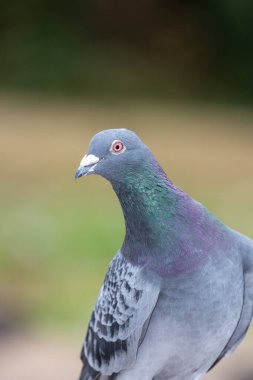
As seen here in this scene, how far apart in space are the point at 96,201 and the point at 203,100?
5.09 meters

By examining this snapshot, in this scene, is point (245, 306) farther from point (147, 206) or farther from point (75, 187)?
point (75, 187)

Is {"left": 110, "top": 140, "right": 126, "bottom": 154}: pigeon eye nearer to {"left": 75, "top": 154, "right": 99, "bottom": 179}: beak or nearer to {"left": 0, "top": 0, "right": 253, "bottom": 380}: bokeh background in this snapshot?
{"left": 75, "top": 154, "right": 99, "bottom": 179}: beak

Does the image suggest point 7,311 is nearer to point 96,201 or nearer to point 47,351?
point 47,351

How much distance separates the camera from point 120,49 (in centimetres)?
1686

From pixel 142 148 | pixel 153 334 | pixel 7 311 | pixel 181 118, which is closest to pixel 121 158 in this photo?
pixel 142 148

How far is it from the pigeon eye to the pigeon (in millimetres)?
68

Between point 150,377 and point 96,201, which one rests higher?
point 96,201

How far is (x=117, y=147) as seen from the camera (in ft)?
11.1

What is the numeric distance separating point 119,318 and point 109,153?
73 cm

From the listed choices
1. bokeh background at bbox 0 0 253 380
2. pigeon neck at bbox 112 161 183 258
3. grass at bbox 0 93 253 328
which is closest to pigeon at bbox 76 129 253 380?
pigeon neck at bbox 112 161 183 258

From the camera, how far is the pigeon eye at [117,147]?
3371mm

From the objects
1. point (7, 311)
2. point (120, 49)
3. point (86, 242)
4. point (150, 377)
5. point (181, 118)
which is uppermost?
point (120, 49)

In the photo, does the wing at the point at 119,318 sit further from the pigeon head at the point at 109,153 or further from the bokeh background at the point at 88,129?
the bokeh background at the point at 88,129

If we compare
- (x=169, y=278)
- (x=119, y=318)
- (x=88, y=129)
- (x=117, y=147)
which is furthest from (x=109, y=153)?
(x=88, y=129)
